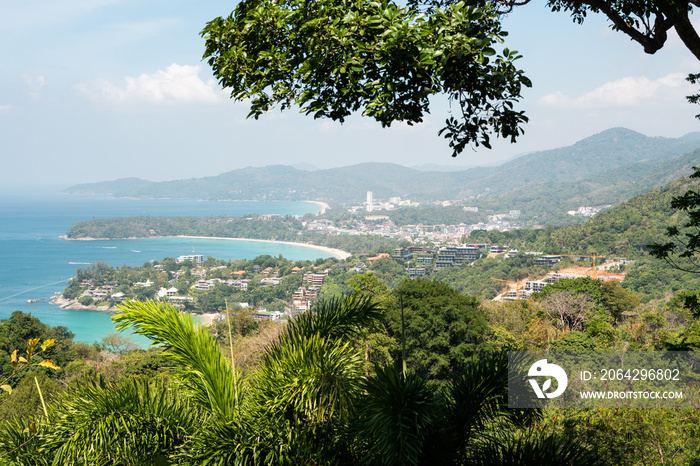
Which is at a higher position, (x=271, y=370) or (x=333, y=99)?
(x=333, y=99)

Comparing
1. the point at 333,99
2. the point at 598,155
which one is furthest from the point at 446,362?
the point at 598,155

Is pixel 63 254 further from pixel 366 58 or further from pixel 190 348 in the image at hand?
pixel 366 58

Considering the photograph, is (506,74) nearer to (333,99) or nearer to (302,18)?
(333,99)

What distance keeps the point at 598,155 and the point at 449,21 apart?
18165 centimetres

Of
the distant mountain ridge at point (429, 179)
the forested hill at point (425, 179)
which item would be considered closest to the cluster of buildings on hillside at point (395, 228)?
the distant mountain ridge at point (429, 179)

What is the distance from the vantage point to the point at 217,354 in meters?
2.59

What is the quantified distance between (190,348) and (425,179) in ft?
602

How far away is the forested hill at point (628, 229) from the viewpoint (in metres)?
39.9

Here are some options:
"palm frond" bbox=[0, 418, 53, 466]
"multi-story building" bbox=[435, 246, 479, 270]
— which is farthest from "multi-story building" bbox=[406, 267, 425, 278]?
"palm frond" bbox=[0, 418, 53, 466]

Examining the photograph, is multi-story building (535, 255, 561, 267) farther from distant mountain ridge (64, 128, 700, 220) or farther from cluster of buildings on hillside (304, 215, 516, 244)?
distant mountain ridge (64, 128, 700, 220)

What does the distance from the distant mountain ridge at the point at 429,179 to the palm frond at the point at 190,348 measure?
131125 mm

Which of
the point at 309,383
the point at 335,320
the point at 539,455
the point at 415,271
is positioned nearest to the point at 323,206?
the point at 415,271

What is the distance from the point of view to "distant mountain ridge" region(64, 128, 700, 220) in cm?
15600

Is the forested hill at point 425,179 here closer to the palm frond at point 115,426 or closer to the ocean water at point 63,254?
the ocean water at point 63,254
